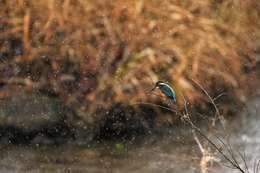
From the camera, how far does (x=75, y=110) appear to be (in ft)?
21.0

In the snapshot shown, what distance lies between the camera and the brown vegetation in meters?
Answer: 6.41

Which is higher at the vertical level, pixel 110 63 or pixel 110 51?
pixel 110 51

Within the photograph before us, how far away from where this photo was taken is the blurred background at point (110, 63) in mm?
6367

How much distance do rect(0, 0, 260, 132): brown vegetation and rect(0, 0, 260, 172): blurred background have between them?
0.04 ft

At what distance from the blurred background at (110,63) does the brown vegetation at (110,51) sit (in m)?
0.01

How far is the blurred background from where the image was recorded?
6367 mm

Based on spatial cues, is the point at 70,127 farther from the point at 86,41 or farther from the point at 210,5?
the point at 210,5

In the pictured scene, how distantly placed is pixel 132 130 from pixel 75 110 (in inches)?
26.1

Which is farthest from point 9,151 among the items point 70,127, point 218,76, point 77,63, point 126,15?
point 218,76

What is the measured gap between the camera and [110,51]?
651cm

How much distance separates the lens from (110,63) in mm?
6496

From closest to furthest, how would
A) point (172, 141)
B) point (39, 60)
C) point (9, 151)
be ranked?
point (9, 151) < point (172, 141) < point (39, 60)

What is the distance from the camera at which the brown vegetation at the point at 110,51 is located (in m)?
6.41

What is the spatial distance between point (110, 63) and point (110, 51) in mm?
134
